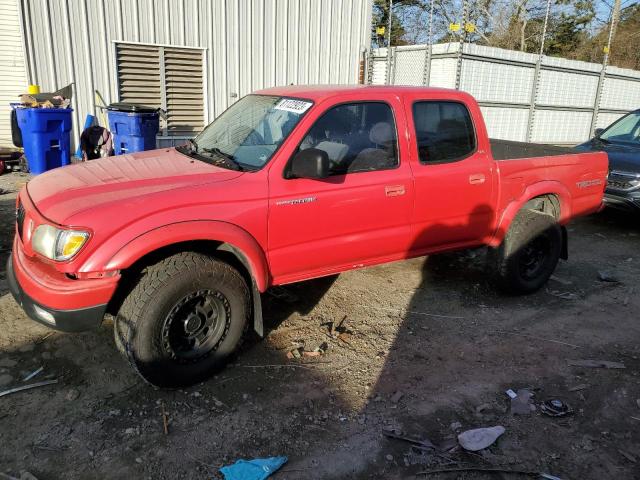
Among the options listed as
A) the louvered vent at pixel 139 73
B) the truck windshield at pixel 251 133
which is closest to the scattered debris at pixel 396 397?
the truck windshield at pixel 251 133

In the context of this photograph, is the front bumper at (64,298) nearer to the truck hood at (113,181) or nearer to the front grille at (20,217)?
the truck hood at (113,181)

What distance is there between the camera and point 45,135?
27.1ft

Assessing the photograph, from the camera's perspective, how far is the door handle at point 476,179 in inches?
173

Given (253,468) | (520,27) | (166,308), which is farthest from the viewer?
(520,27)

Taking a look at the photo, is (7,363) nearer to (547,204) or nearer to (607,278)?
(547,204)

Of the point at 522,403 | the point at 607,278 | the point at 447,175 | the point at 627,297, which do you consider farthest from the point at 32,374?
the point at 607,278

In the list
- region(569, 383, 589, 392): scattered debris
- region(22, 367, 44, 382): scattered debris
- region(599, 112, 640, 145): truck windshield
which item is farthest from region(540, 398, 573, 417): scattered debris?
region(599, 112, 640, 145): truck windshield

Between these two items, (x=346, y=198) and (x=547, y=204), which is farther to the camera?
(x=547, y=204)

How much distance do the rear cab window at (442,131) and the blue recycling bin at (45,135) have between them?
644cm

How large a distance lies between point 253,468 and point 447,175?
8.86ft

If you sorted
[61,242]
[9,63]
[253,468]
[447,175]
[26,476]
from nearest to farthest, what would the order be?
[26,476], [253,468], [61,242], [447,175], [9,63]

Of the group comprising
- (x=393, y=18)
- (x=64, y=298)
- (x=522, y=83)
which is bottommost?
(x=64, y=298)

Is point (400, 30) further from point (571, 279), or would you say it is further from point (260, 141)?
point (260, 141)

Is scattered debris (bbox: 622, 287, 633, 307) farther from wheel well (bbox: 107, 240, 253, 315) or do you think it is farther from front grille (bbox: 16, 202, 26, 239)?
front grille (bbox: 16, 202, 26, 239)
